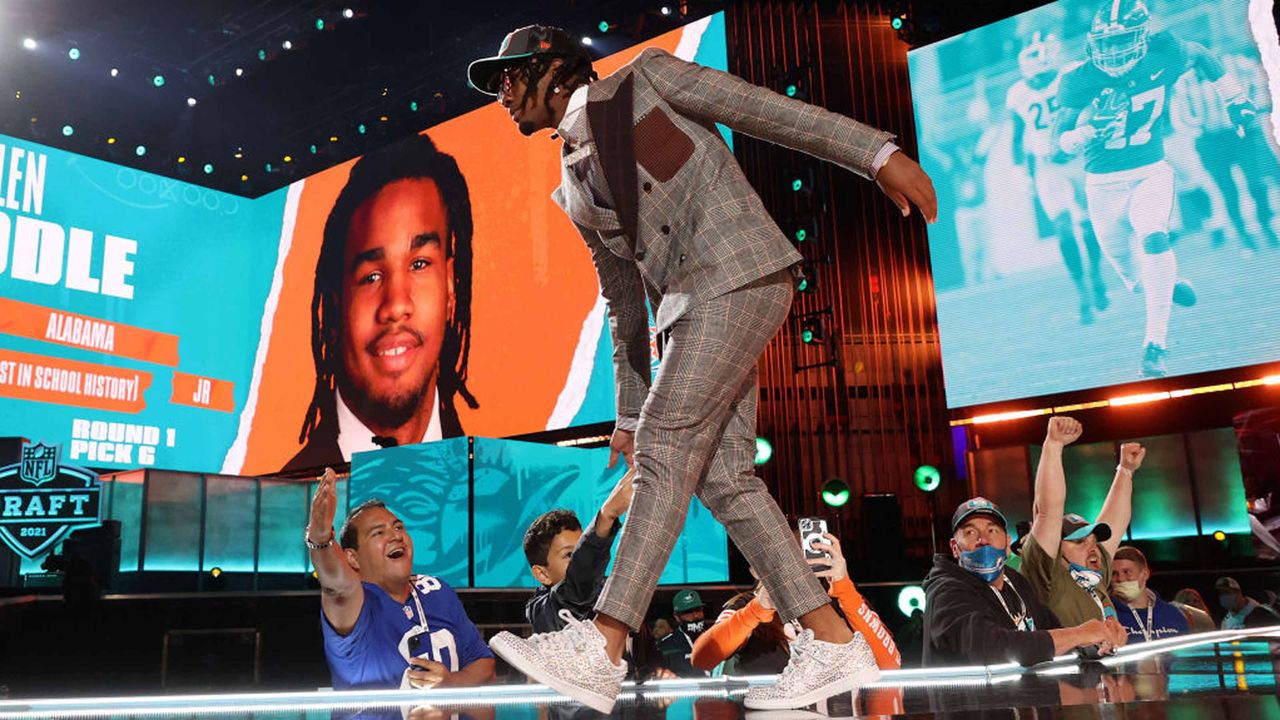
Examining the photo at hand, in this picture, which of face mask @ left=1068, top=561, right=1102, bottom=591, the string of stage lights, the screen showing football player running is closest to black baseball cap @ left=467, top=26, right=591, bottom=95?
face mask @ left=1068, top=561, right=1102, bottom=591

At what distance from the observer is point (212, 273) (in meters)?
12.0

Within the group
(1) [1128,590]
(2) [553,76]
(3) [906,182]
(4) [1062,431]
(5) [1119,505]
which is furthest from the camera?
(1) [1128,590]

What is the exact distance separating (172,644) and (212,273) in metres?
8.46

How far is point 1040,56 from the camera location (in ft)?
25.7

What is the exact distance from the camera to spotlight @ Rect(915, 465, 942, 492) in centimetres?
825

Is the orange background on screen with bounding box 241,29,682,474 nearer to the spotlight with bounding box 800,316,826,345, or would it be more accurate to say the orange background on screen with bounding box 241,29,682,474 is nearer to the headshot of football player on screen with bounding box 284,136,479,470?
the headshot of football player on screen with bounding box 284,136,479,470

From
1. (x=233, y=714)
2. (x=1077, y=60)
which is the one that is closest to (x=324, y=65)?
(x=1077, y=60)

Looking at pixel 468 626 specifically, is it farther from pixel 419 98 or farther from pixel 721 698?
pixel 419 98

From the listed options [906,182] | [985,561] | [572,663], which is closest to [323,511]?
[572,663]

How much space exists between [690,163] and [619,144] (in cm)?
13

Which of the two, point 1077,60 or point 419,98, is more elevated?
point 419,98

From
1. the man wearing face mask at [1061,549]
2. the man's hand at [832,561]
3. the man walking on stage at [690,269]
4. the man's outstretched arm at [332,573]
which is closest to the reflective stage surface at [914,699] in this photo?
the man walking on stage at [690,269]

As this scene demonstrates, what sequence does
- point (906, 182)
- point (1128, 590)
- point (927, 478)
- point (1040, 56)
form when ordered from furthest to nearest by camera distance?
point (927, 478) → point (1040, 56) → point (1128, 590) → point (906, 182)

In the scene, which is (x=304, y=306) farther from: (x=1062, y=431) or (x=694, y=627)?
(x=1062, y=431)
